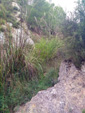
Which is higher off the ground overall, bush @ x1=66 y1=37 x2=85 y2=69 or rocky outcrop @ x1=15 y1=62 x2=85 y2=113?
bush @ x1=66 y1=37 x2=85 y2=69

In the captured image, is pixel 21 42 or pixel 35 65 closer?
pixel 21 42

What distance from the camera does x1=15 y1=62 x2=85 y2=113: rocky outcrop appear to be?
310 centimetres

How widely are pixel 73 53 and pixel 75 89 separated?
0.92 meters

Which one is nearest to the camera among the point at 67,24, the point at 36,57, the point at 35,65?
the point at 67,24

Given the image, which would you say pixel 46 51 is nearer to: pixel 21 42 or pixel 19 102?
pixel 21 42

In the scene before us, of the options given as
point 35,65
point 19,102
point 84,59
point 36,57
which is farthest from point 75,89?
point 36,57

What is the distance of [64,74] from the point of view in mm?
3986

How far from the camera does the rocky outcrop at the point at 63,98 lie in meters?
3.10

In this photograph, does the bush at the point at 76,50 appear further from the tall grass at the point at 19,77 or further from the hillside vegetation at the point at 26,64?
the tall grass at the point at 19,77

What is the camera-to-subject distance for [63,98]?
3307mm

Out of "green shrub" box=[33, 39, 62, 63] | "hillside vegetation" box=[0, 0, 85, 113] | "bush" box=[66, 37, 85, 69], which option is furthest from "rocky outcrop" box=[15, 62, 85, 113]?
"green shrub" box=[33, 39, 62, 63]

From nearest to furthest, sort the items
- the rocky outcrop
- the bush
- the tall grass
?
1. the rocky outcrop
2. the tall grass
3. the bush

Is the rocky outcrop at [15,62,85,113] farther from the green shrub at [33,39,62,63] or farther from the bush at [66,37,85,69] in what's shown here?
the green shrub at [33,39,62,63]

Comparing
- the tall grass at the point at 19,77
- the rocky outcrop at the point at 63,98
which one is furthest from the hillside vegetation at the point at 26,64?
the rocky outcrop at the point at 63,98
